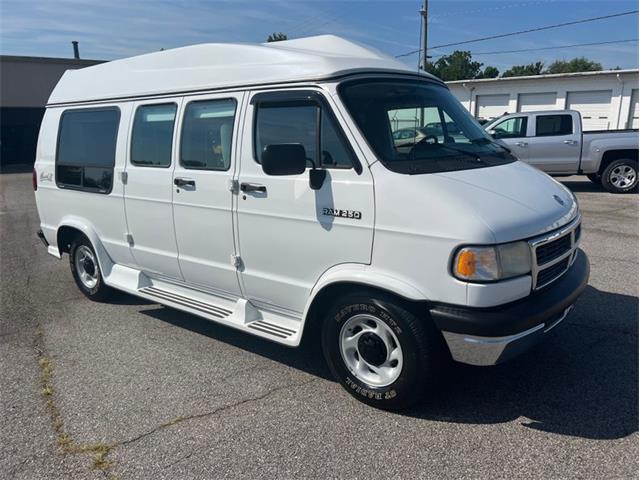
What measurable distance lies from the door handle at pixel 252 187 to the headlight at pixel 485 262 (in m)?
1.58

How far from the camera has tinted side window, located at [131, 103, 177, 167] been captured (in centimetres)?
477

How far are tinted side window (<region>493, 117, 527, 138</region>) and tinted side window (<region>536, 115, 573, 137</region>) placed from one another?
13.6 inches

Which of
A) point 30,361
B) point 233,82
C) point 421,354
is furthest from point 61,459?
point 233,82

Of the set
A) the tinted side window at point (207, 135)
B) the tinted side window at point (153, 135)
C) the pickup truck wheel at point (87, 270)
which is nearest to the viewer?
the tinted side window at point (207, 135)

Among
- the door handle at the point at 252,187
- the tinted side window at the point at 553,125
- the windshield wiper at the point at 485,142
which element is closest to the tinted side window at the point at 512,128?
the tinted side window at the point at 553,125

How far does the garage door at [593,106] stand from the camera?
29.1 meters

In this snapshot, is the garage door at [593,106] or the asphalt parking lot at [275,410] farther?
the garage door at [593,106]

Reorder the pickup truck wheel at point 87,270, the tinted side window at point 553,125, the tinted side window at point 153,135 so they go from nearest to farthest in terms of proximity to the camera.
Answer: the tinted side window at point 153,135, the pickup truck wheel at point 87,270, the tinted side window at point 553,125

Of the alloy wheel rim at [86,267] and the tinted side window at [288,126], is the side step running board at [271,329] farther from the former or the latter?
the alloy wheel rim at [86,267]

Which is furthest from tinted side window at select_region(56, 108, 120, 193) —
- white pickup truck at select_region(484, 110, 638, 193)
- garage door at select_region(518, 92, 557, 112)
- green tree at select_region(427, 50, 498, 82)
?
green tree at select_region(427, 50, 498, 82)

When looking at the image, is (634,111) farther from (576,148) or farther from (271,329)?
(271,329)

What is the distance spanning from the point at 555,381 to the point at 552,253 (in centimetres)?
107

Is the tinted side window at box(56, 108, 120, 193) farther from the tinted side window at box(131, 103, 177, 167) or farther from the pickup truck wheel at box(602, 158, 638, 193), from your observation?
the pickup truck wheel at box(602, 158, 638, 193)

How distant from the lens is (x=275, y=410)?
3.69 metres
